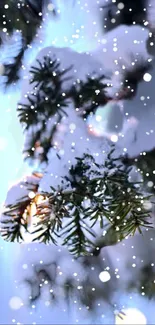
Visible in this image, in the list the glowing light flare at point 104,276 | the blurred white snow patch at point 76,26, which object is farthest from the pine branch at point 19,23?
the glowing light flare at point 104,276

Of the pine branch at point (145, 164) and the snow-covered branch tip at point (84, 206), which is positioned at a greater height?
the pine branch at point (145, 164)

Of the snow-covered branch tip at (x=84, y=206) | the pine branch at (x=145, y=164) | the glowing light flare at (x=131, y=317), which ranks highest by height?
the pine branch at (x=145, y=164)

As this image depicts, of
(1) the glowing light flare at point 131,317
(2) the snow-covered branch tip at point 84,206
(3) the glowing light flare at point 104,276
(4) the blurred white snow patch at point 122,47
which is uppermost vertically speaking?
(4) the blurred white snow patch at point 122,47

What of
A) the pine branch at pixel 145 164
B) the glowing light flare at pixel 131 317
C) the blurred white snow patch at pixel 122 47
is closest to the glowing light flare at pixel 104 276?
the glowing light flare at pixel 131 317

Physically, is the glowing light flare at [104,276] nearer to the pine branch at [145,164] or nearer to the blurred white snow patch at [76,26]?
the pine branch at [145,164]

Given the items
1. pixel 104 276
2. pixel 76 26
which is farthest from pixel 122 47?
pixel 104 276

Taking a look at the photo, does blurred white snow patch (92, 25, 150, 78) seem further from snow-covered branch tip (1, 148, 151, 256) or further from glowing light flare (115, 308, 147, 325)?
glowing light flare (115, 308, 147, 325)

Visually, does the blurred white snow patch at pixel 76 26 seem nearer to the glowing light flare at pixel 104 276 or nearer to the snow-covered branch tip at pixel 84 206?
the snow-covered branch tip at pixel 84 206

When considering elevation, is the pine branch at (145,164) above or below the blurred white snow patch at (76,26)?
below

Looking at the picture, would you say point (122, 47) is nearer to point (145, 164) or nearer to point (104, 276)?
point (145, 164)

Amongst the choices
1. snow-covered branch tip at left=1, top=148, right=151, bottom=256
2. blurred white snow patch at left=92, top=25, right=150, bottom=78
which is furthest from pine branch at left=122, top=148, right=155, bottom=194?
blurred white snow patch at left=92, top=25, right=150, bottom=78

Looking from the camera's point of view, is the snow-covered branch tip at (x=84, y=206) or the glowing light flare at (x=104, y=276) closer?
the snow-covered branch tip at (x=84, y=206)

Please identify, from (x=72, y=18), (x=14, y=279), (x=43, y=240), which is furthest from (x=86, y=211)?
(x=72, y=18)

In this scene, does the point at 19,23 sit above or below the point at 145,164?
above
